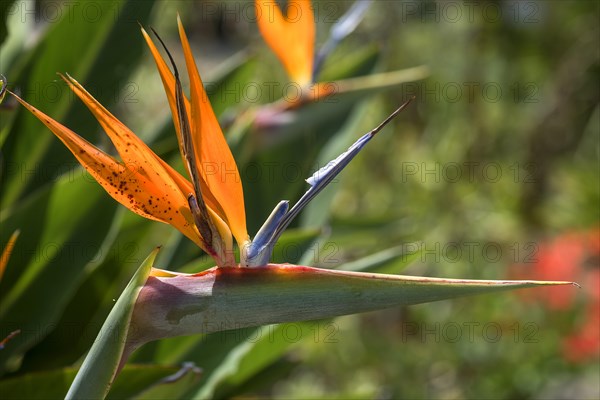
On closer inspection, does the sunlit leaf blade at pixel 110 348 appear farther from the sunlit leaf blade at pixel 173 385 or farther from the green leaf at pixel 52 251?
the green leaf at pixel 52 251

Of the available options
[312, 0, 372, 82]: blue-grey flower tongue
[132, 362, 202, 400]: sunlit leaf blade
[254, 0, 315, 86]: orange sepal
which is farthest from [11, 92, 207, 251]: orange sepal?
[312, 0, 372, 82]: blue-grey flower tongue

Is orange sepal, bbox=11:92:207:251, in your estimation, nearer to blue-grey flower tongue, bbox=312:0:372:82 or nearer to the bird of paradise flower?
the bird of paradise flower

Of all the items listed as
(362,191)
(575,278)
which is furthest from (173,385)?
(362,191)

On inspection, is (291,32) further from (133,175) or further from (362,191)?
(362,191)

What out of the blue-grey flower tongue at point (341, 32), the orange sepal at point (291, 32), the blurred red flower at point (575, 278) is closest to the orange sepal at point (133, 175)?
the orange sepal at point (291, 32)

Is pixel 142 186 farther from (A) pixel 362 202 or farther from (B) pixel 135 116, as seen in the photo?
(B) pixel 135 116

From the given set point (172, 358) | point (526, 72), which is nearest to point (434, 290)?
point (172, 358)
